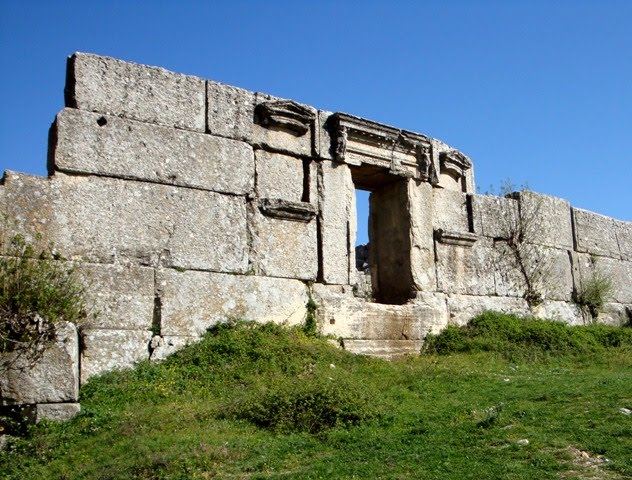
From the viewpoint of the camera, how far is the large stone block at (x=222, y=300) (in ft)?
28.9

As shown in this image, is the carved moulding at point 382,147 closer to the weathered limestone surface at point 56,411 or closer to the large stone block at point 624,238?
the weathered limestone surface at point 56,411

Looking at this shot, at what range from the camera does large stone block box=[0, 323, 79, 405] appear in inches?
263

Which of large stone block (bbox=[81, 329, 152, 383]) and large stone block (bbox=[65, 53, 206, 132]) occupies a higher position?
large stone block (bbox=[65, 53, 206, 132])

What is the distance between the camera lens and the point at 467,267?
1213 centimetres

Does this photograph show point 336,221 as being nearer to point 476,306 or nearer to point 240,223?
point 240,223

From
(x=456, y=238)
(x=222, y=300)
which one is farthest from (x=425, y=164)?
(x=222, y=300)

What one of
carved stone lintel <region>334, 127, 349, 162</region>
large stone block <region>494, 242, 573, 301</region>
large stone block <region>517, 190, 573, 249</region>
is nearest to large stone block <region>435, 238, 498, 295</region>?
large stone block <region>494, 242, 573, 301</region>

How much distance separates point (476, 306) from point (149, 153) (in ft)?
20.3

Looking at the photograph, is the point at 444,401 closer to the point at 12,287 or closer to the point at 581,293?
the point at 12,287

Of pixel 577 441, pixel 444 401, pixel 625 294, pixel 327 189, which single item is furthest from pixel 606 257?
pixel 577 441

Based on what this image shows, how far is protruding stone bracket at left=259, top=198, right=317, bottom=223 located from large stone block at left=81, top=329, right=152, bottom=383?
249cm

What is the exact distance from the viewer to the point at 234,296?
933 centimetres

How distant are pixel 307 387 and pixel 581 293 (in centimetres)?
858

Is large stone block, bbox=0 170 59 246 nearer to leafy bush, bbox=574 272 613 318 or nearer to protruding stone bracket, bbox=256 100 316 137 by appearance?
protruding stone bracket, bbox=256 100 316 137
